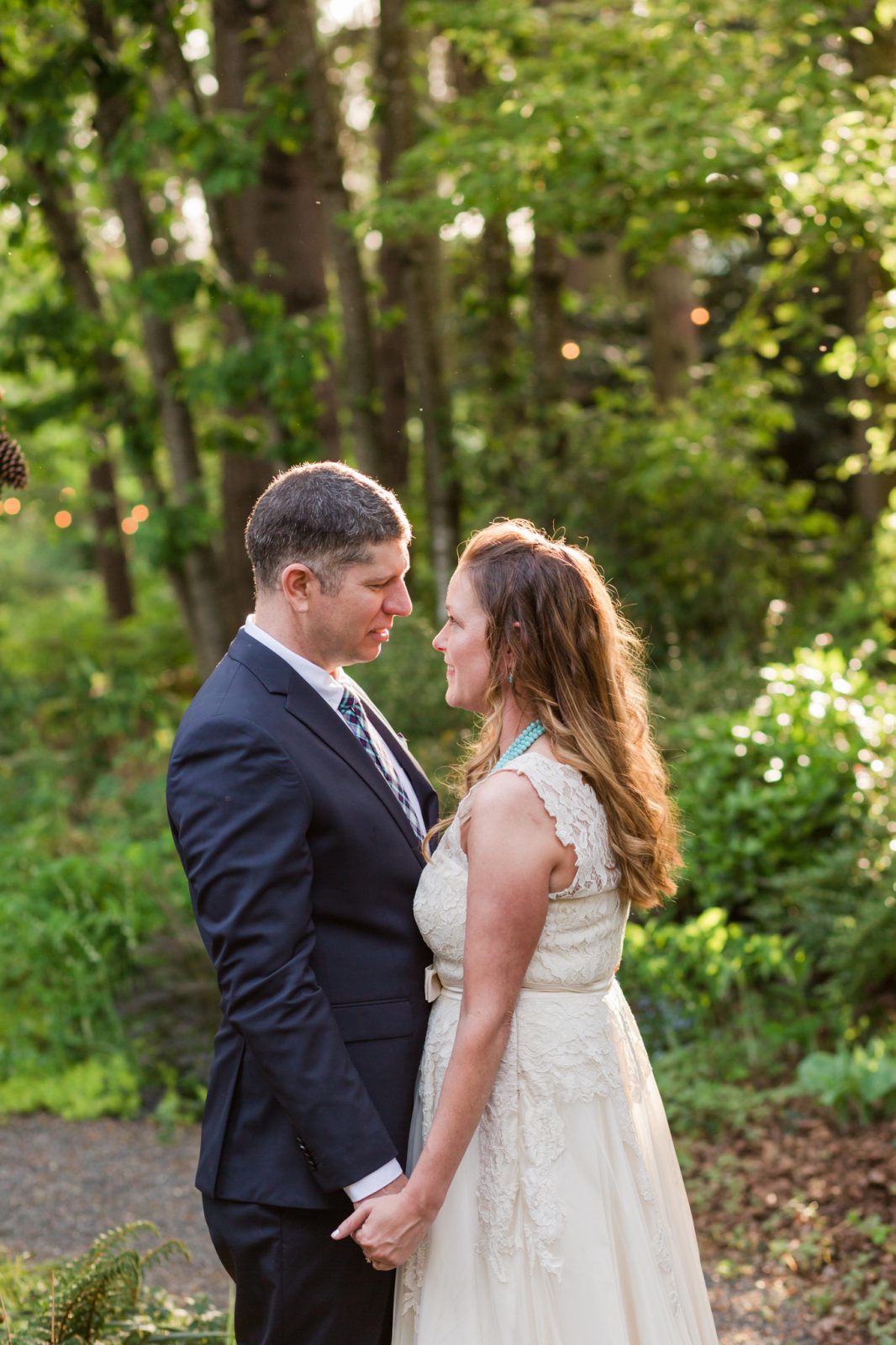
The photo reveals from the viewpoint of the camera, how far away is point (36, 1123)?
5.91 m

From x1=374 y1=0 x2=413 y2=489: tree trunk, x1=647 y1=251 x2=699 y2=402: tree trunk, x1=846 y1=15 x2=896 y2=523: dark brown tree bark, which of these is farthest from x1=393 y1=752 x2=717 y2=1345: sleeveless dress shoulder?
x1=647 y1=251 x2=699 y2=402: tree trunk

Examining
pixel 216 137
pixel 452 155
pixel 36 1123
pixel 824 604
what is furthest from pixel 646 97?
pixel 36 1123

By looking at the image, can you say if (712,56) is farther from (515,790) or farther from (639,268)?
(515,790)

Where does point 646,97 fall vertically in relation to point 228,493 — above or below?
above

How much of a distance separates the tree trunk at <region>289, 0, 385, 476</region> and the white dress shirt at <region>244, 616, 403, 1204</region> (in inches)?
243

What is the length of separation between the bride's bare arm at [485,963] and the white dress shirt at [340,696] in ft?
0.14

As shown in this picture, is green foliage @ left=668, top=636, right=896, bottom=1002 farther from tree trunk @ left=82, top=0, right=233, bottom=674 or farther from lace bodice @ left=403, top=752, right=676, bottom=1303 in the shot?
tree trunk @ left=82, top=0, right=233, bottom=674

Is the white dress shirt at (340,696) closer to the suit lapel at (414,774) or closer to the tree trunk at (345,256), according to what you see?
the suit lapel at (414,774)

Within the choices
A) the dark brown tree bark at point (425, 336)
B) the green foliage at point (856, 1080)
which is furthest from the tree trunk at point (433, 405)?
the green foliage at point (856, 1080)

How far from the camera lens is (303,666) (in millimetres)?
2551

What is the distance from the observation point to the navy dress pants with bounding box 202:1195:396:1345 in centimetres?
237

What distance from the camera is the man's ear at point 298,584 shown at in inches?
97.2

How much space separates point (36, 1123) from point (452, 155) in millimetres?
5590

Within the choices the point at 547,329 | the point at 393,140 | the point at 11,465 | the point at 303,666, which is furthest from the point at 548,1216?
the point at 393,140
